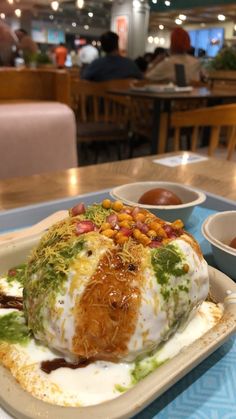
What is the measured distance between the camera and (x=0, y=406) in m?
0.47

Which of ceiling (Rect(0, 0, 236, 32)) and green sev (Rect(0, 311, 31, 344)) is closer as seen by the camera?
green sev (Rect(0, 311, 31, 344))

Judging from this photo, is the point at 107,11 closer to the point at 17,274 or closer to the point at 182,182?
the point at 182,182

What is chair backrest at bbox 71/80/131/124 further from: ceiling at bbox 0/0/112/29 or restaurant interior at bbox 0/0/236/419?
ceiling at bbox 0/0/112/29

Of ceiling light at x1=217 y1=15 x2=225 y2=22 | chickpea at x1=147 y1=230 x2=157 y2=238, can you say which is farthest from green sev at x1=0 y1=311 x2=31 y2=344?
ceiling light at x1=217 y1=15 x2=225 y2=22

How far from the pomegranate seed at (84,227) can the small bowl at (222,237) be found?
0.27 m

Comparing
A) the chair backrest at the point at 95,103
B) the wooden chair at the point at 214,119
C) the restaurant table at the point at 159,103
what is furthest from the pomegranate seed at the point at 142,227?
the chair backrest at the point at 95,103

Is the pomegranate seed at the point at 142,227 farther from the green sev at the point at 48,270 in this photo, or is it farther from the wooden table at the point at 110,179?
the wooden table at the point at 110,179

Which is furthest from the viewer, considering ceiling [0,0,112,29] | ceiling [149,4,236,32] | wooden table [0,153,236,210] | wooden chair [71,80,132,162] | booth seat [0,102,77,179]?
ceiling [0,0,112,29]

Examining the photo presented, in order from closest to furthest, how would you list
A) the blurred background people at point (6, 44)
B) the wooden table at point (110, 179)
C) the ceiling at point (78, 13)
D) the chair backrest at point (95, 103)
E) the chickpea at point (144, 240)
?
the chickpea at point (144, 240) → the wooden table at point (110, 179) → the chair backrest at point (95, 103) → the blurred background people at point (6, 44) → the ceiling at point (78, 13)

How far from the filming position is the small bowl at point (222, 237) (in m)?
0.77

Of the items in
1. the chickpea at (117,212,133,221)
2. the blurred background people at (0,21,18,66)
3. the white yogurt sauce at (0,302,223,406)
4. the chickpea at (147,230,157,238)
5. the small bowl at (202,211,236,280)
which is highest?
the blurred background people at (0,21,18,66)

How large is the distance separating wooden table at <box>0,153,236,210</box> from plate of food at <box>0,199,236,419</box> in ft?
1.93

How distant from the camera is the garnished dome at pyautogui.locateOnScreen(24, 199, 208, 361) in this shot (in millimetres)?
528

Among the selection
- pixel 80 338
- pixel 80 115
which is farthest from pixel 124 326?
pixel 80 115
